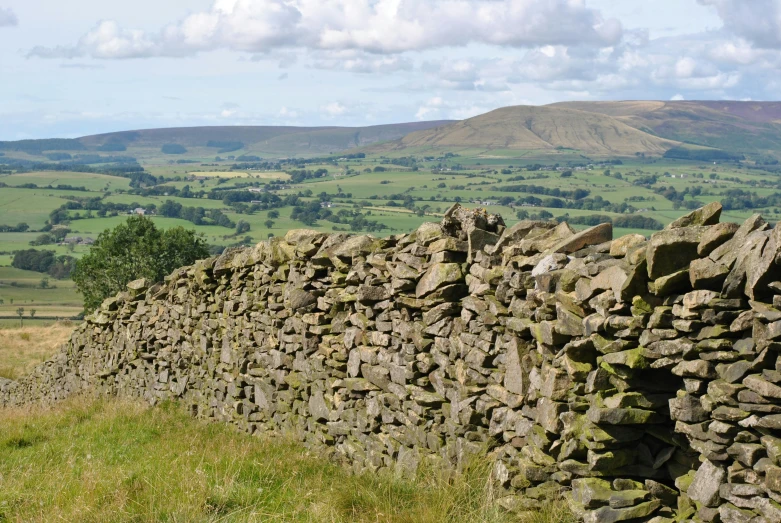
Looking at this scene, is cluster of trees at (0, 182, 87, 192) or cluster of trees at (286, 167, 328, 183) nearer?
cluster of trees at (286, 167, 328, 183)

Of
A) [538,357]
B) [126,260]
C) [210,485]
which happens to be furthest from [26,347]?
[538,357]

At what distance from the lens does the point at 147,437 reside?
10695mm

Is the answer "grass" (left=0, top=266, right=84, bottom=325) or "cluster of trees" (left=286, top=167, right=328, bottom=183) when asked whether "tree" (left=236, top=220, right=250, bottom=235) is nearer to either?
"grass" (left=0, top=266, right=84, bottom=325)

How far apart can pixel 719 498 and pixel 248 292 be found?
755 centimetres

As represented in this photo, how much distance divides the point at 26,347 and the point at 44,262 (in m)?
56.8

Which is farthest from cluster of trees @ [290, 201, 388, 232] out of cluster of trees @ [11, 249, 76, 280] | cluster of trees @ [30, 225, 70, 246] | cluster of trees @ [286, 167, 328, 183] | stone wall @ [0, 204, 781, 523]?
cluster of trees @ [286, 167, 328, 183]

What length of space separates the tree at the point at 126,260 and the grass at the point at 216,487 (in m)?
32.5

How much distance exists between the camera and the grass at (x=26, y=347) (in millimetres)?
25798

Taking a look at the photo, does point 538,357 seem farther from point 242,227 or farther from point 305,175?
point 305,175

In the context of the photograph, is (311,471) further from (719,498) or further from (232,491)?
(719,498)

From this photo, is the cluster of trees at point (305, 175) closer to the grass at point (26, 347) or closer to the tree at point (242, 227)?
the tree at point (242, 227)

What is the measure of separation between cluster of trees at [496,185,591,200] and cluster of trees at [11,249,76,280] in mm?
46289

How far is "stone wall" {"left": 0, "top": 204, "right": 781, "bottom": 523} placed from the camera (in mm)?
4688

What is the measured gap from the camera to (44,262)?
85312 millimetres
